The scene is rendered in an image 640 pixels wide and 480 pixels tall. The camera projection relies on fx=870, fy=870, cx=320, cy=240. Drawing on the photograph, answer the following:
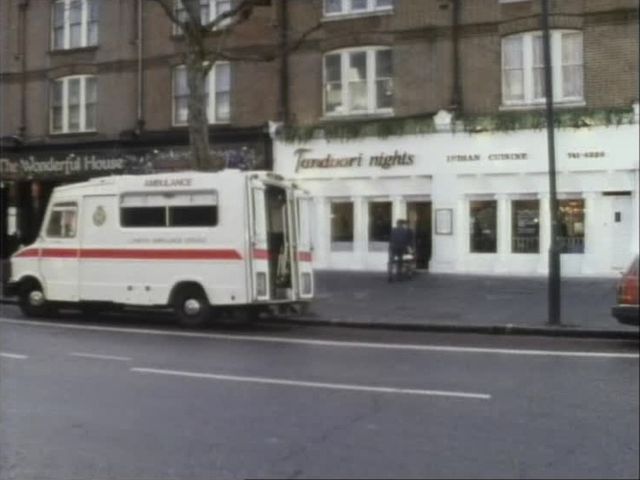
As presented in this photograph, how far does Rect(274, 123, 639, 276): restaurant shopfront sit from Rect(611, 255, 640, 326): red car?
13 centimetres

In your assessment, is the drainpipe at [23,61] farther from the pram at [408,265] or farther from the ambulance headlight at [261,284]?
the ambulance headlight at [261,284]

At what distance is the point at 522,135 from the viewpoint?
302 cm

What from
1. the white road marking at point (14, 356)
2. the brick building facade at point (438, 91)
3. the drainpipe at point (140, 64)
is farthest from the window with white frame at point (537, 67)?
the white road marking at point (14, 356)

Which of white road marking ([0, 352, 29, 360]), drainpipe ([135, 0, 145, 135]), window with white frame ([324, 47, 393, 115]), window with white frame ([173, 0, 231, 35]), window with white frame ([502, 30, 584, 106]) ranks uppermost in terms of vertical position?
window with white frame ([324, 47, 393, 115])

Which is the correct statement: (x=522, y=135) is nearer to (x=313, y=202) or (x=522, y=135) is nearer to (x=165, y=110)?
(x=165, y=110)

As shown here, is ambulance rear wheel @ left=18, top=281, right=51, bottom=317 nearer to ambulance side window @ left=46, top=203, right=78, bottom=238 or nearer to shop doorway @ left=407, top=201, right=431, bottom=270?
ambulance side window @ left=46, top=203, right=78, bottom=238

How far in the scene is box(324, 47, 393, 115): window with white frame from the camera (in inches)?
141

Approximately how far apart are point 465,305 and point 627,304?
115 centimetres

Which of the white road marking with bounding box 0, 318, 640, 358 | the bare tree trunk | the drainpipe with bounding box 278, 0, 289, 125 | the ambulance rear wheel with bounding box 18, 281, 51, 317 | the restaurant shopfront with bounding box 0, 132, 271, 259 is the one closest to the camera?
the restaurant shopfront with bounding box 0, 132, 271, 259

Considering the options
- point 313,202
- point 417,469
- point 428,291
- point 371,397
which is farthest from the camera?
point 313,202

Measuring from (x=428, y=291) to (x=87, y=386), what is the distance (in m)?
1.50

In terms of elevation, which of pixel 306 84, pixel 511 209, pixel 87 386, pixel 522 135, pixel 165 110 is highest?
pixel 306 84

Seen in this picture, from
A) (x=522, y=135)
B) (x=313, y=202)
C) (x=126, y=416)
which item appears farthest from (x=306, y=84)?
(x=126, y=416)

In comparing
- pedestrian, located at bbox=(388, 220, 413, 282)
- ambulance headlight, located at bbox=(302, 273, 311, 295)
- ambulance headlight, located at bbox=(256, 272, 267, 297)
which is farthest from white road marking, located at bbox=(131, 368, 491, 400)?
ambulance headlight, located at bbox=(302, 273, 311, 295)
